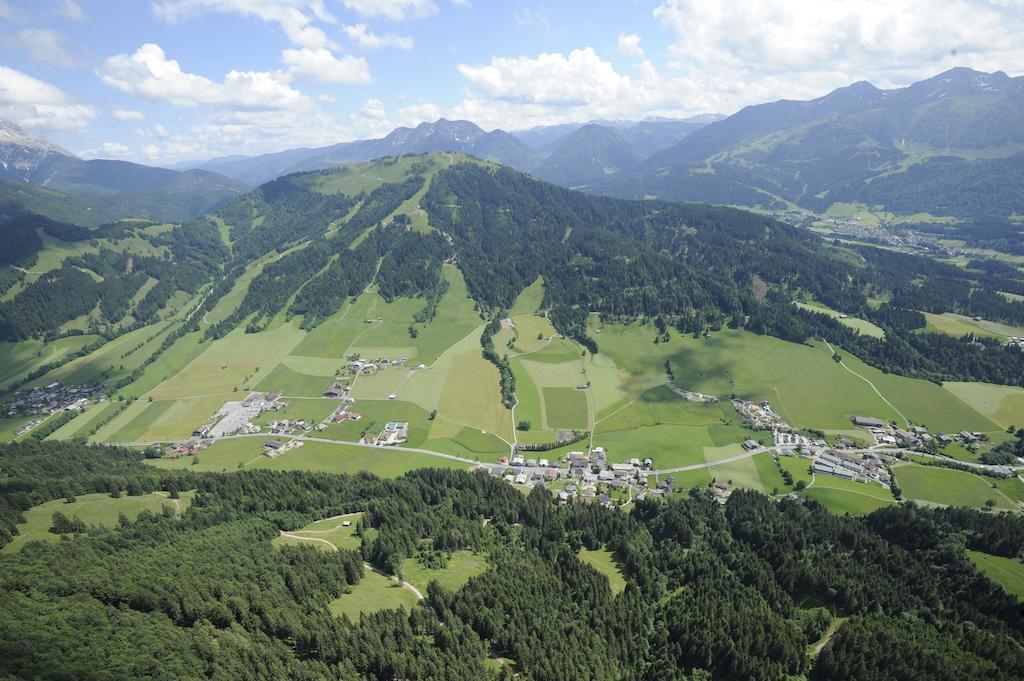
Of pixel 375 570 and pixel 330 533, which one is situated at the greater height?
pixel 330 533

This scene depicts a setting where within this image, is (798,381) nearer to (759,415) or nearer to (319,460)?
(759,415)

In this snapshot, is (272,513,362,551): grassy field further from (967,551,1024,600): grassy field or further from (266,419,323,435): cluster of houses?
(967,551,1024,600): grassy field

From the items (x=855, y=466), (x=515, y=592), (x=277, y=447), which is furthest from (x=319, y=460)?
(x=855, y=466)

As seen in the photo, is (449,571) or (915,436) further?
(915,436)

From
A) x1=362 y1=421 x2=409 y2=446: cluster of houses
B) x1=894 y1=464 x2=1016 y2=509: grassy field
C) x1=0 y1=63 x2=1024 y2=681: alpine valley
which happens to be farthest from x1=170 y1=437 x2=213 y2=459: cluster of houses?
x1=894 y1=464 x2=1016 y2=509: grassy field

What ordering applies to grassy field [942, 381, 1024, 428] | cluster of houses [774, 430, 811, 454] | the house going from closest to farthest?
cluster of houses [774, 430, 811, 454], grassy field [942, 381, 1024, 428], the house

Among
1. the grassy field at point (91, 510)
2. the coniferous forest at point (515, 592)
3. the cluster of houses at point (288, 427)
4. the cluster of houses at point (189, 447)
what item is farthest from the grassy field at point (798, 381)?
the cluster of houses at point (189, 447)
